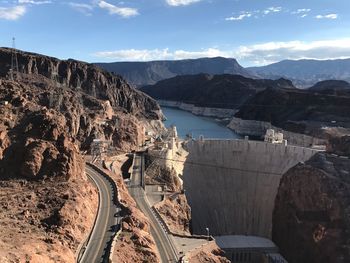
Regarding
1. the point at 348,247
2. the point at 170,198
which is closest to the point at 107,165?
the point at 170,198

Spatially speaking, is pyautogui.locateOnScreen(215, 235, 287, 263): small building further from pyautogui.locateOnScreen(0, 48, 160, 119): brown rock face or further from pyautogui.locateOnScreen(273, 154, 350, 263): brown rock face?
pyautogui.locateOnScreen(0, 48, 160, 119): brown rock face

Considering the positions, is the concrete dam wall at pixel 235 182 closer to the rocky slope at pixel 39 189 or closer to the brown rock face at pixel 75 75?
the rocky slope at pixel 39 189

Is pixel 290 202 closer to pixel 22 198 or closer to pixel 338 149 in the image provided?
pixel 338 149

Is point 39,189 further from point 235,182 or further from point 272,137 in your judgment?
point 272,137

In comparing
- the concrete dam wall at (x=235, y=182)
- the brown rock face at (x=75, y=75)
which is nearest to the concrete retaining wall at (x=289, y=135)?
the concrete dam wall at (x=235, y=182)

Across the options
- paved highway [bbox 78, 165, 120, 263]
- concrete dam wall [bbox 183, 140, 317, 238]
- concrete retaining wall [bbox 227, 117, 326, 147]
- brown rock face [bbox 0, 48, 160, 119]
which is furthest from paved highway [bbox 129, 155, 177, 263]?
brown rock face [bbox 0, 48, 160, 119]
